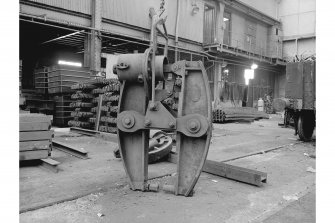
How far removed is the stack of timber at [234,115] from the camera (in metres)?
13.5

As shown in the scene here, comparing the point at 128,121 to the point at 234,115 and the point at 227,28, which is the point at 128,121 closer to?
the point at 234,115

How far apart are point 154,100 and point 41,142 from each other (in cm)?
231

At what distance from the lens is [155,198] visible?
2863mm

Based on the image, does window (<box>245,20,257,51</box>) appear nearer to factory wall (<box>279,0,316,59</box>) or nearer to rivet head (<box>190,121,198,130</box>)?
factory wall (<box>279,0,316,59</box>)

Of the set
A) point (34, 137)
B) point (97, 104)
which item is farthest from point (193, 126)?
point (97, 104)

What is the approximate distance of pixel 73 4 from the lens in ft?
39.4

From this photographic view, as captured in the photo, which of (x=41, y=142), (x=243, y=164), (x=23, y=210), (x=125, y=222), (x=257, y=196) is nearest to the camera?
(x=125, y=222)

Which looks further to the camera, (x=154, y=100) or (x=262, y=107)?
(x=262, y=107)

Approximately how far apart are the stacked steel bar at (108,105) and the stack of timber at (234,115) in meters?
6.88

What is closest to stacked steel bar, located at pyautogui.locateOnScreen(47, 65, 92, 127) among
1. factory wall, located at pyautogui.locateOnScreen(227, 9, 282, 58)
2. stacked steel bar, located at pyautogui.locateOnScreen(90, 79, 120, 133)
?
stacked steel bar, located at pyautogui.locateOnScreen(90, 79, 120, 133)

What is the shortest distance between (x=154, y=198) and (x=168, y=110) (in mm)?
932

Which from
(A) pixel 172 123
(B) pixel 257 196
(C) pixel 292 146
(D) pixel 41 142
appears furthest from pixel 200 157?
(C) pixel 292 146

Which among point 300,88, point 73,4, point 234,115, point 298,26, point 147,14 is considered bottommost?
point 234,115
